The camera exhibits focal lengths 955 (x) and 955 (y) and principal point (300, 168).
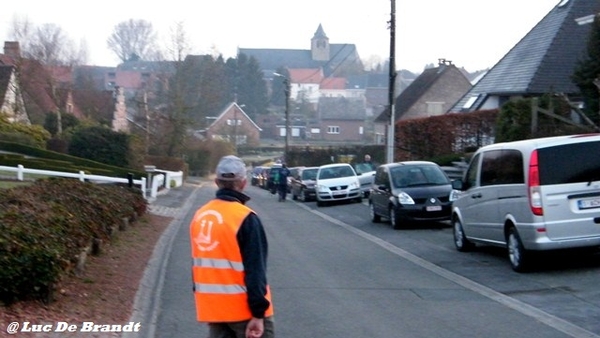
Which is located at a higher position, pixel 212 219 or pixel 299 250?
pixel 212 219

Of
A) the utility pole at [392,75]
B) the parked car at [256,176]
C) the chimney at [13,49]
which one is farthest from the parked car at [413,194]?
the parked car at [256,176]

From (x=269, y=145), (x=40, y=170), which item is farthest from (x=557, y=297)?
(x=269, y=145)

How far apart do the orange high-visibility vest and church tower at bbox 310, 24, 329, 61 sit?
497 feet

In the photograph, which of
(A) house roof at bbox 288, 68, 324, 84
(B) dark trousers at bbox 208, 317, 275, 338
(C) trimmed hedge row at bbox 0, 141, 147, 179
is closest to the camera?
(B) dark trousers at bbox 208, 317, 275, 338

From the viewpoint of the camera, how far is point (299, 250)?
Answer: 1788 centimetres

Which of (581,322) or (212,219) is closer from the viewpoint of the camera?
(212,219)

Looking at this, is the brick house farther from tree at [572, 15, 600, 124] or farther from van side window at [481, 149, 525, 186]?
van side window at [481, 149, 525, 186]

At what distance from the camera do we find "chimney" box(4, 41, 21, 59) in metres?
51.3

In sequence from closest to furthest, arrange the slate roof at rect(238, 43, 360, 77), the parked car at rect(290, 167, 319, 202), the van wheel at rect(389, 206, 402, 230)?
the van wheel at rect(389, 206, 402, 230) < the parked car at rect(290, 167, 319, 202) < the slate roof at rect(238, 43, 360, 77)

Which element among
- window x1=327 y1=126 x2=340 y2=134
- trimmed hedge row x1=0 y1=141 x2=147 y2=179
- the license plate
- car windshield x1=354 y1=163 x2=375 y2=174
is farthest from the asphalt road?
window x1=327 y1=126 x2=340 y2=134

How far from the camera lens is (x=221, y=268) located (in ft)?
19.4

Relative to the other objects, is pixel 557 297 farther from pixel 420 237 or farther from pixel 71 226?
pixel 420 237

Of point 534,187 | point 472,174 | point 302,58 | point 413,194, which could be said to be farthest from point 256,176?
point 302,58

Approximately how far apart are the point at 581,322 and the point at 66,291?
561cm
